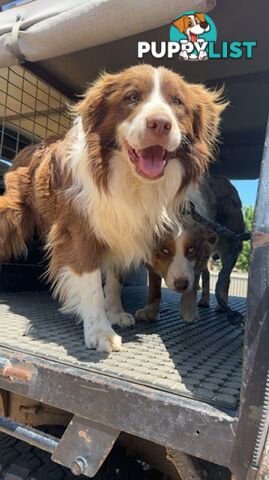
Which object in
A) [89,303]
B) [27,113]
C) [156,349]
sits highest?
[27,113]

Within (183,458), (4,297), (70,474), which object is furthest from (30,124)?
(183,458)

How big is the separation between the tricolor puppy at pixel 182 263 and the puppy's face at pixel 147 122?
0.45 m

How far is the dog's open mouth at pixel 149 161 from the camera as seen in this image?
6.69 ft

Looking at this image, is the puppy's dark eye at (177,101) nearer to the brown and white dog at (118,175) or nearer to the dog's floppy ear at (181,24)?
the brown and white dog at (118,175)

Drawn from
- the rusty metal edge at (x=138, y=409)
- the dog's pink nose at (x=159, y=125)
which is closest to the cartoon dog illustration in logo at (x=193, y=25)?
the dog's pink nose at (x=159, y=125)

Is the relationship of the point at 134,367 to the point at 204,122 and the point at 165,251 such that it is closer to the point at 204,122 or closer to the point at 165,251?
the point at 165,251

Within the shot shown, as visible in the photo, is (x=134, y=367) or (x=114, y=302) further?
(x=114, y=302)

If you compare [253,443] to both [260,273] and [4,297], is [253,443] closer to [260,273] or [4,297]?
[260,273]

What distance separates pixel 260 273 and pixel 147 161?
117 cm

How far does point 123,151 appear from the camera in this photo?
213 centimetres

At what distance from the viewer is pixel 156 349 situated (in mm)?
1906

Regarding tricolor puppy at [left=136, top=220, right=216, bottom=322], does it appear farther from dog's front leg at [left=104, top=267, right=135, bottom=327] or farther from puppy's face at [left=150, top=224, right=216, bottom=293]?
dog's front leg at [left=104, top=267, right=135, bottom=327]

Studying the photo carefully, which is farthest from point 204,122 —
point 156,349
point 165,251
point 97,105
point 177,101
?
point 156,349

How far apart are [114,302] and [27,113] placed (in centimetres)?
229
